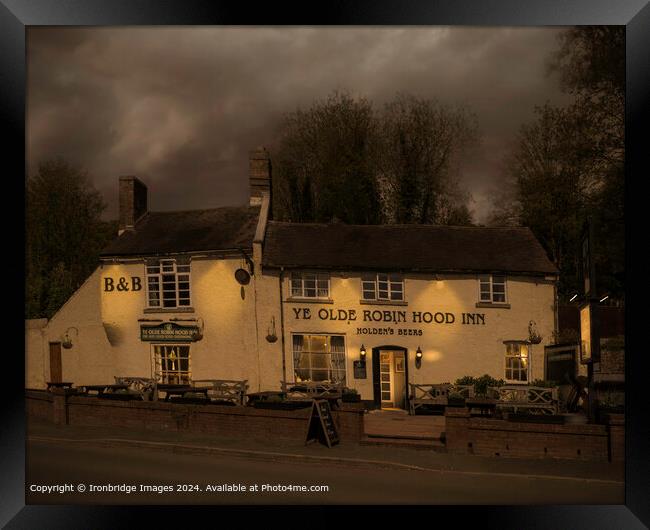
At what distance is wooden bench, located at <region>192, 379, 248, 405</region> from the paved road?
2.67 feet

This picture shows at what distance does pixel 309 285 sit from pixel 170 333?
1.76 metres

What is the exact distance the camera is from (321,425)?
7605 millimetres

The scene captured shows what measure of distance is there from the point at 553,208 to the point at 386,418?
3162 mm

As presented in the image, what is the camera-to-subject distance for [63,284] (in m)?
7.77

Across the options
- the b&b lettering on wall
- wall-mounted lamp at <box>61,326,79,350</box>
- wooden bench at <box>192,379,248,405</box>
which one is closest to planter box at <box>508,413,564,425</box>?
wooden bench at <box>192,379,248,405</box>

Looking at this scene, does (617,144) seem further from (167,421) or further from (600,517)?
(167,421)

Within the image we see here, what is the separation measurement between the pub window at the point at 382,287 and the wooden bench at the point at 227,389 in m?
1.82

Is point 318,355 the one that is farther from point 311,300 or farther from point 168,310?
point 168,310

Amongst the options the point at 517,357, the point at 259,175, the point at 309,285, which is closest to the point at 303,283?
the point at 309,285

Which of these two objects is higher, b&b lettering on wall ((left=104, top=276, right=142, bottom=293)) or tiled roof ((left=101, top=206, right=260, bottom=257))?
tiled roof ((left=101, top=206, right=260, bottom=257))

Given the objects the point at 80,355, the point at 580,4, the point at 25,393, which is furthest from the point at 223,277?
the point at 580,4

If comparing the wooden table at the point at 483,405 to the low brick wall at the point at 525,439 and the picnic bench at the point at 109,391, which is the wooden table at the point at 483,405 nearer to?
the low brick wall at the point at 525,439

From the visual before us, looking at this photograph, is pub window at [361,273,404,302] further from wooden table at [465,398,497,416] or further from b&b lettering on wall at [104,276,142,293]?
b&b lettering on wall at [104,276,142,293]

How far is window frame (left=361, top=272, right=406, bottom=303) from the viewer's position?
789cm
